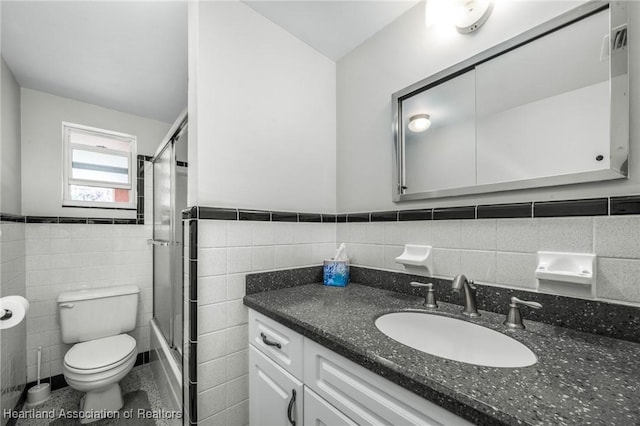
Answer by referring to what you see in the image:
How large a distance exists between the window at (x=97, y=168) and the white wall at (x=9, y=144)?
31cm

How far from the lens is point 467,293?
3.06 feet

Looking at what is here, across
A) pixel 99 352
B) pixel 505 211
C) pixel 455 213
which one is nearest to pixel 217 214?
pixel 455 213

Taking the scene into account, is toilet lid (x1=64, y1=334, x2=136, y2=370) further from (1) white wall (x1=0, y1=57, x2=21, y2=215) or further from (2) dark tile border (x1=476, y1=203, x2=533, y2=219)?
(2) dark tile border (x1=476, y1=203, x2=533, y2=219)

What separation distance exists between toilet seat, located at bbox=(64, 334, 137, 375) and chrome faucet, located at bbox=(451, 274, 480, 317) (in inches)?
79.6

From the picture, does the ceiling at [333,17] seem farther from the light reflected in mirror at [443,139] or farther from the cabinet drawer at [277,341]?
the cabinet drawer at [277,341]

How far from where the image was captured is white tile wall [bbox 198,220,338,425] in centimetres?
108

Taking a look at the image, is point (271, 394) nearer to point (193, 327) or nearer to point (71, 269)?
point (193, 327)

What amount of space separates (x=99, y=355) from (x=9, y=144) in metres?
1.52

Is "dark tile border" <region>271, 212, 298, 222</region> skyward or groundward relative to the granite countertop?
skyward

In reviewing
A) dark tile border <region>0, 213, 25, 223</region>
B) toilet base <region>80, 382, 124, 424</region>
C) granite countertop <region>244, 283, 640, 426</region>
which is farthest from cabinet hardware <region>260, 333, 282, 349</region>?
dark tile border <region>0, 213, 25, 223</region>

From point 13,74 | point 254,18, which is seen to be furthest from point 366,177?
point 13,74

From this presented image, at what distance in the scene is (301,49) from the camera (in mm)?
1478

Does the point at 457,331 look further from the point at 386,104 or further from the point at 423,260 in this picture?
the point at 386,104

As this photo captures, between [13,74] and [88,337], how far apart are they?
197 cm
